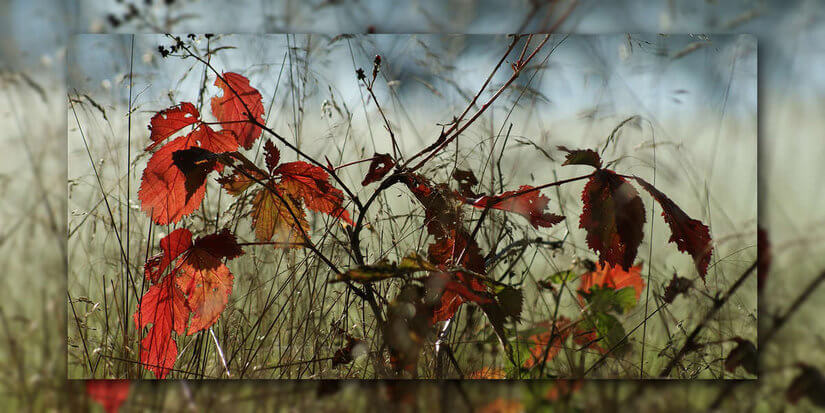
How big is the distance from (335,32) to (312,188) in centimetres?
30

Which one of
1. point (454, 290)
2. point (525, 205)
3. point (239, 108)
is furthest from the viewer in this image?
point (239, 108)

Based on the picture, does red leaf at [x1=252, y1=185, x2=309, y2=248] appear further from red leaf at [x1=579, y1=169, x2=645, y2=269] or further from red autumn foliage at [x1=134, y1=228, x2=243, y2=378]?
red leaf at [x1=579, y1=169, x2=645, y2=269]

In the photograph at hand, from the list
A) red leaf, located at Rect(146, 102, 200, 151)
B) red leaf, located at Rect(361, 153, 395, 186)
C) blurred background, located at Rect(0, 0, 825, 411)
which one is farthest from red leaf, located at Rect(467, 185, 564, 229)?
red leaf, located at Rect(146, 102, 200, 151)

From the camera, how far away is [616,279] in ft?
3.46

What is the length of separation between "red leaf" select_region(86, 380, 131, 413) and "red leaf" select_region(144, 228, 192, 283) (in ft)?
0.79

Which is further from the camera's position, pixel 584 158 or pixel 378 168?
pixel 378 168

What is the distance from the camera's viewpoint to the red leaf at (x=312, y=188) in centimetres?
99

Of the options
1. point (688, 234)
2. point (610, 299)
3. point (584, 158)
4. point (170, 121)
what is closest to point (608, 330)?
point (610, 299)

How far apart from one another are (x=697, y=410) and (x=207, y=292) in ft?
2.75

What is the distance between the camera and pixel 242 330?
1.06 metres

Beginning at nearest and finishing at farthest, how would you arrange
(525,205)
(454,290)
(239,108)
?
(454,290) → (525,205) → (239,108)

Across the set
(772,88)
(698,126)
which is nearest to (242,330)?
(698,126)

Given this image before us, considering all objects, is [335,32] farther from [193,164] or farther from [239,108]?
[193,164]

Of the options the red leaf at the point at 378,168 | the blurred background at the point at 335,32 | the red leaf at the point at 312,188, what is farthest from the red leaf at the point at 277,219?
the blurred background at the point at 335,32
